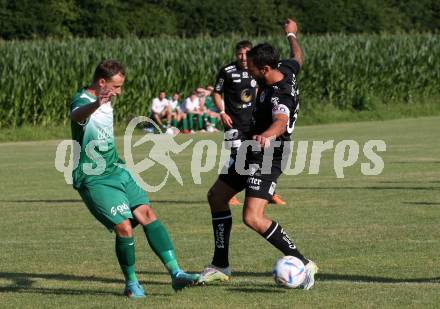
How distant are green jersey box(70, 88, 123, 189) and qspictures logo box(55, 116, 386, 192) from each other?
17mm

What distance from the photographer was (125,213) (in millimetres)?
9484

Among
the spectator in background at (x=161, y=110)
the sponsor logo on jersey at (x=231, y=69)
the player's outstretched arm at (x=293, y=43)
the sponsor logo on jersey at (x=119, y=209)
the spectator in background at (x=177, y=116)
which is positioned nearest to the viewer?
the sponsor logo on jersey at (x=119, y=209)

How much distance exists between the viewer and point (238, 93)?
15227mm

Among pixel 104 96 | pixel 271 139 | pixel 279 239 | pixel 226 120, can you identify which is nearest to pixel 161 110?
pixel 226 120

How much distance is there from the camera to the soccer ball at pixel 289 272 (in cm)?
959

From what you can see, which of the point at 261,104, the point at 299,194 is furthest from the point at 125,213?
the point at 299,194

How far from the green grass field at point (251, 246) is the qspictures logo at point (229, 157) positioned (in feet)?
1.95

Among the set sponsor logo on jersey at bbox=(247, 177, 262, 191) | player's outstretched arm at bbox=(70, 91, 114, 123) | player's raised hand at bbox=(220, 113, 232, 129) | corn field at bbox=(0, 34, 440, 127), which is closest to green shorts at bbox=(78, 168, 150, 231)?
player's outstretched arm at bbox=(70, 91, 114, 123)

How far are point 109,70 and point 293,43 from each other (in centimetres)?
250

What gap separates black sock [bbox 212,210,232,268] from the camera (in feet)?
34.3

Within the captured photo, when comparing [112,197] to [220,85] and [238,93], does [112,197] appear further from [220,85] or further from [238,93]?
[238,93]

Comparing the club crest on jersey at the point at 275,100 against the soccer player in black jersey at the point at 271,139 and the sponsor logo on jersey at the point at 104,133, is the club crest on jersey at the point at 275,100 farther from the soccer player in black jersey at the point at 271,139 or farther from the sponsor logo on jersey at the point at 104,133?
the sponsor logo on jersey at the point at 104,133

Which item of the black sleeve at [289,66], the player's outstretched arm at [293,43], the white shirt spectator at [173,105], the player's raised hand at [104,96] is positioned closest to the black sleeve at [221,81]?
the player's outstretched arm at [293,43]

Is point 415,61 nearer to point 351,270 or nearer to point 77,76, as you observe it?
point 77,76
